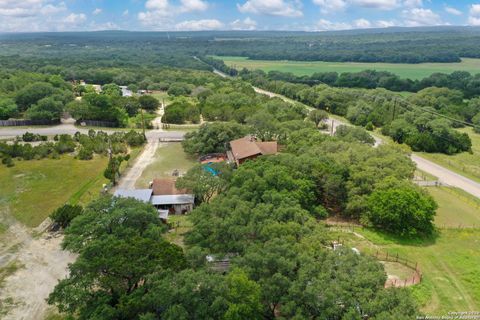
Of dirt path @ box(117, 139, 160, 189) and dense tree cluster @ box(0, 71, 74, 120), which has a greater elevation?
dense tree cluster @ box(0, 71, 74, 120)

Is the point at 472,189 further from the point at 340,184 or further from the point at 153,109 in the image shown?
the point at 153,109

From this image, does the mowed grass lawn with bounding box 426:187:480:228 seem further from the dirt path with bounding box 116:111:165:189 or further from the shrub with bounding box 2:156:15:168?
the shrub with bounding box 2:156:15:168

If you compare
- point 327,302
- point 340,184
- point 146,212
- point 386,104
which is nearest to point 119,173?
point 146,212

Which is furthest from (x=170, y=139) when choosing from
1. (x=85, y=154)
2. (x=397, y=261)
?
(x=397, y=261)

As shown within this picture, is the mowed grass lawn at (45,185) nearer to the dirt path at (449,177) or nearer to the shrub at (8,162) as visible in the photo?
the shrub at (8,162)

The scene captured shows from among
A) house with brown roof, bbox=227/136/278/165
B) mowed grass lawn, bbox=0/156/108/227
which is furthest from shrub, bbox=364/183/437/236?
mowed grass lawn, bbox=0/156/108/227

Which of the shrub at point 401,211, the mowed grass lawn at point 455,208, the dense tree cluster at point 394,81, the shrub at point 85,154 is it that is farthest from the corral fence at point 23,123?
the dense tree cluster at point 394,81
